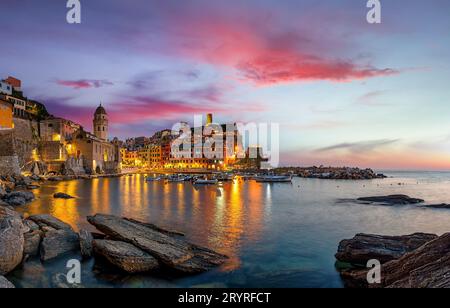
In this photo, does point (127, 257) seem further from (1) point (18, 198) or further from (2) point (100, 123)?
(2) point (100, 123)

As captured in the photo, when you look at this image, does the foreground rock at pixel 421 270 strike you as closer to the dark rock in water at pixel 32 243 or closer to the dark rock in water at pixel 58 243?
the dark rock in water at pixel 58 243

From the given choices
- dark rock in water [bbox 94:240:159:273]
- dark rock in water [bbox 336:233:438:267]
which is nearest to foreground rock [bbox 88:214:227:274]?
dark rock in water [bbox 94:240:159:273]

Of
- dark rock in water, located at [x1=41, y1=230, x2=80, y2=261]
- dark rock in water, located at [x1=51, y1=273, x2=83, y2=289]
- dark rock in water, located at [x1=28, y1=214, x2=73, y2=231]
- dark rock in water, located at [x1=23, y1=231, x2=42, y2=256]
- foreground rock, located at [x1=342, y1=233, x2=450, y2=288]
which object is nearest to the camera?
foreground rock, located at [x1=342, y1=233, x2=450, y2=288]

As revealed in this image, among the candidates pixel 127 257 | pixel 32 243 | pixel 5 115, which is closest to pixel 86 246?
pixel 32 243

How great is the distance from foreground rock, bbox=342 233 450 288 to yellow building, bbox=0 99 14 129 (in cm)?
6322

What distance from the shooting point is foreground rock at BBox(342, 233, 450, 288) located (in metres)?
7.42

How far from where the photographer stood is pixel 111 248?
11.2 meters

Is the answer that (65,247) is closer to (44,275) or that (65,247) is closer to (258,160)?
(44,275)

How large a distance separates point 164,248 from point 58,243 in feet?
16.7

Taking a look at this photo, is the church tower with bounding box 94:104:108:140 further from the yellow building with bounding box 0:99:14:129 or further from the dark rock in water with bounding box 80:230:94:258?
the dark rock in water with bounding box 80:230:94:258

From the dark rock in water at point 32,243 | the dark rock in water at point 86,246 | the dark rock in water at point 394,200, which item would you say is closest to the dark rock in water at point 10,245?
the dark rock in water at point 32,243

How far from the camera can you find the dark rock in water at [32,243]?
12102 millimetres

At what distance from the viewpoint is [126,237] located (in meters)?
12.1

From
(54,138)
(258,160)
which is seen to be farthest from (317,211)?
(258,160)
